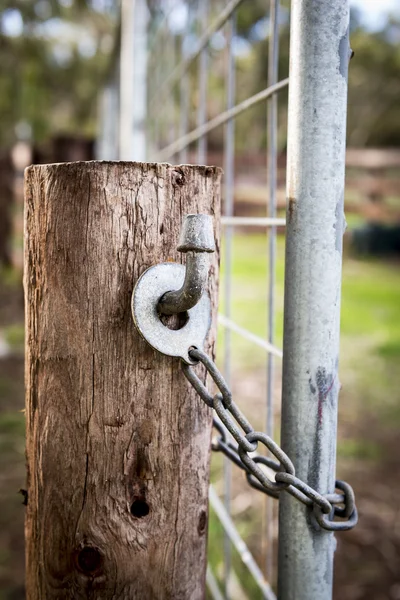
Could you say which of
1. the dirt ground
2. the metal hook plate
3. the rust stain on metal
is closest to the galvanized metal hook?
the metal hook plate

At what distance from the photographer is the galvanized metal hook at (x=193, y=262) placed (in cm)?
72

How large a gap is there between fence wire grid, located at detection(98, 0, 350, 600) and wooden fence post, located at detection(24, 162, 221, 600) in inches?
12.8

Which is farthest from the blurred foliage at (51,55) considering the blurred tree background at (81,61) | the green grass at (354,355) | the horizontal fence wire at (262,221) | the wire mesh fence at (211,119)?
the horizontal fence wire at (262,221)

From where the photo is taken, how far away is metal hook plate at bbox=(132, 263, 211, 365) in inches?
30.4

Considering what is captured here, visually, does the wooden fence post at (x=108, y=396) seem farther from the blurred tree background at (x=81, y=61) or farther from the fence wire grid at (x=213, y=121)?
the blurred tree background at (x=81, y=61)

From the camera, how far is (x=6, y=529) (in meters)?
2.27

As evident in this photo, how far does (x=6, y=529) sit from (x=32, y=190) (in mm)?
1816

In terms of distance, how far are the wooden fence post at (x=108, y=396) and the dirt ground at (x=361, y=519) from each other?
51.1 inches

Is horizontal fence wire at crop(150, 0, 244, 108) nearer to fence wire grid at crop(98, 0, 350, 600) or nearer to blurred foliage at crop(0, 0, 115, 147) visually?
fence wire grid at crop(98, 0, 350, 600)

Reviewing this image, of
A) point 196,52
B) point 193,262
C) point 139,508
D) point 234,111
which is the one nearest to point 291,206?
point 193,262

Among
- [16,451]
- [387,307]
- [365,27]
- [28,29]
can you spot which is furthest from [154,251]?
[365,27]

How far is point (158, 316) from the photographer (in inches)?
30.9

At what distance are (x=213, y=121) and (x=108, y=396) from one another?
1.13 metres

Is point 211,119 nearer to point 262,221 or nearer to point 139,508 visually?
point 262,221
